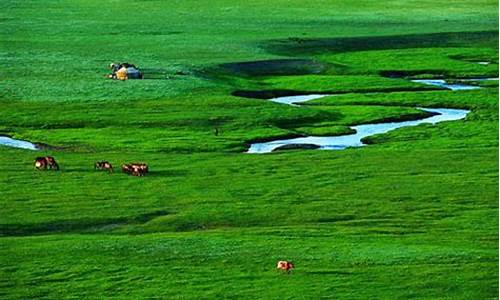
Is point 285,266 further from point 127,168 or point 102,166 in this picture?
point 102,166

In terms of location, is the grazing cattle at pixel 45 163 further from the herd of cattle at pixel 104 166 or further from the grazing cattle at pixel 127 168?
the grazing cattle at pixel 127 168

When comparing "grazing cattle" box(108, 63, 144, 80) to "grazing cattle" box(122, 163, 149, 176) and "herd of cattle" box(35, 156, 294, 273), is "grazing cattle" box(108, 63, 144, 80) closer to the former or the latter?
"herd of cattle" box(35, 156, 294, 273)

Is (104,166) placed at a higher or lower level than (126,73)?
lower

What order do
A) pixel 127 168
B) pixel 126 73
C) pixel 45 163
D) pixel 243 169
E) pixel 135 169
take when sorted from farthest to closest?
pixel 126 73
pixel 243 169
pixel 45 163
pixel 127 168
pixel 135 169

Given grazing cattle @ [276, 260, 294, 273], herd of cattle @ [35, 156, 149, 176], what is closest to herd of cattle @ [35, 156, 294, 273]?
herd of cattle @ [35, 156, 149, 176]

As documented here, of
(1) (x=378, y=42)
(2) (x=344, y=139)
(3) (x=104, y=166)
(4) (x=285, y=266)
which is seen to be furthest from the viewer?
(1) (x=378, y=42)

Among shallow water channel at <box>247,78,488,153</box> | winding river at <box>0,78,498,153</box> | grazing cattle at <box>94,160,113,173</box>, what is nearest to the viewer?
grazing cattle at <box>94,160,113,173</box>

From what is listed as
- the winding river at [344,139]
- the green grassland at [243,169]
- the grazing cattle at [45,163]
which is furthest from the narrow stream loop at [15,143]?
the grazing cattle at [45,163]

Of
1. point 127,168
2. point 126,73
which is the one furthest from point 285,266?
point 126,73
